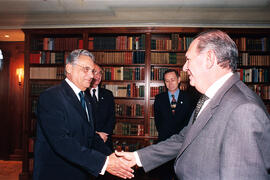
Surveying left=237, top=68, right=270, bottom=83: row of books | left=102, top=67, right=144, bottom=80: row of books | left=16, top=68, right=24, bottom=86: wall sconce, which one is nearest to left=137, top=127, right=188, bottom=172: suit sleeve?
left=102, top=67, right=144, bottom=80: row of books

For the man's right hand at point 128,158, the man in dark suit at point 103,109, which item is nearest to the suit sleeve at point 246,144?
the man's right hand at point 128,158

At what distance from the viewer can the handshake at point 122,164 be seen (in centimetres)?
163

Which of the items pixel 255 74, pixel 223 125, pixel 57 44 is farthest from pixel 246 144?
pixel 57 44

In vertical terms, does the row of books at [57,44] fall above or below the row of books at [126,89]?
above

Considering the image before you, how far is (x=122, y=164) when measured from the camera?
1694mm

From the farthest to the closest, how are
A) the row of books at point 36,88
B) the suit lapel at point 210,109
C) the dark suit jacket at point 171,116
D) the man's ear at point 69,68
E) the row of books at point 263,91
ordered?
the row of books at point 36,88, the row of books at point 263,91, the dark suit jacket at point 171,116, the man's ear at point 69,68, the suit lapel at point 210,109

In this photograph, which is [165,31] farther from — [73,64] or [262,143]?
[262,143]

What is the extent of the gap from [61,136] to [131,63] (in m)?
2.91

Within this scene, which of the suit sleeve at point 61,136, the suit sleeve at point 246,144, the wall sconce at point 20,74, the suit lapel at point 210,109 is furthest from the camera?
the wall sconce at point 20,74

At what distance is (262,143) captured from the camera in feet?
2.61

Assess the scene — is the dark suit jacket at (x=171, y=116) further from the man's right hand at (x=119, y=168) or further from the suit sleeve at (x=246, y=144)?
the suit sleeve at (x=246, y=144)

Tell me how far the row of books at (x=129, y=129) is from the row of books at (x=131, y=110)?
0.76 feet

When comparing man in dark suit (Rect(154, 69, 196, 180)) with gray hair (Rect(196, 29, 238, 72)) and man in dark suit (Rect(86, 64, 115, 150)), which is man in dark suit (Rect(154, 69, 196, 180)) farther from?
gray hair (Rect(196, 29, 238, 72))

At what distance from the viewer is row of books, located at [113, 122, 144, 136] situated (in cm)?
412
